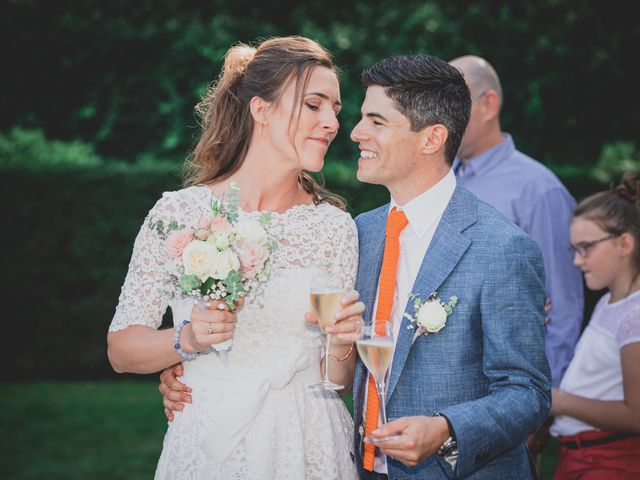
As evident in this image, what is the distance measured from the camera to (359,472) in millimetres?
3480

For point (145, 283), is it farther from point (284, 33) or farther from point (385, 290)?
point (284, 33)

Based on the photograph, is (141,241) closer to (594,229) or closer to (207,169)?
(207,169)

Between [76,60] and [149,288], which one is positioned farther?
[76,60]

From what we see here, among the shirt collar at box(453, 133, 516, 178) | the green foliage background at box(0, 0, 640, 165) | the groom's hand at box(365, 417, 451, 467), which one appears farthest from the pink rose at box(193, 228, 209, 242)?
the green foliage background at box(0, 0, 640, 165)

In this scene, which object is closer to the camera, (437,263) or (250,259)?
(250,259)

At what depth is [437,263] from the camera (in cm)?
325

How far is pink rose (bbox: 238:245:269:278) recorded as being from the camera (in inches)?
117

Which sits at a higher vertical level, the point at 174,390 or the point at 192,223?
the point at 192,223

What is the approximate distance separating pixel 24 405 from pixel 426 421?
6611 mm

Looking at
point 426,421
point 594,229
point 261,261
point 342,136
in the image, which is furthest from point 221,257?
point 342,136

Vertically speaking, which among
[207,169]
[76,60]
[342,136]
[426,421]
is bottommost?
[426,421]

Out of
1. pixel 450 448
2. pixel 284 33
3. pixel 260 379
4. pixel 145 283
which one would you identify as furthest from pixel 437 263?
pixel 284 33

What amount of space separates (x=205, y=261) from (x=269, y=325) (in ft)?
2.16

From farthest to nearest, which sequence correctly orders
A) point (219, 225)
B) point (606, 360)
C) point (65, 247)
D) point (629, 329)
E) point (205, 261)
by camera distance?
1. point (65, 247)
2. point (606, 360)
3. point (629, 329)
4. point (219, 225)
5. point (205, 261)
